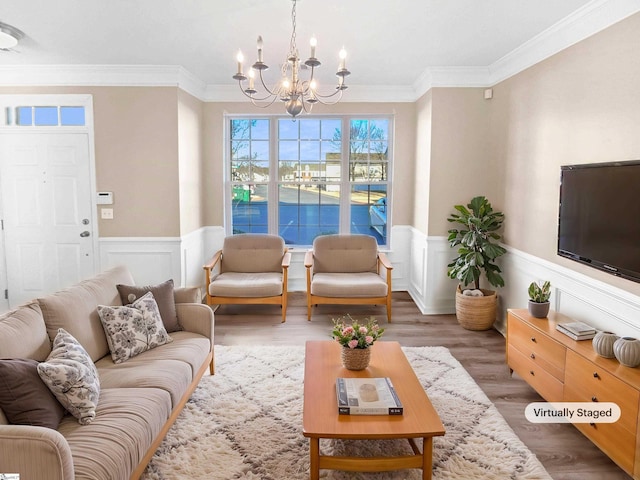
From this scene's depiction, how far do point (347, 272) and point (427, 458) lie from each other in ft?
10.7

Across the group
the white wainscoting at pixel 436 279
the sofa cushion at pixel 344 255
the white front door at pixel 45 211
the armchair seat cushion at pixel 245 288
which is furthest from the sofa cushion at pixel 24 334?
the white wainscoting at pixel 436 279

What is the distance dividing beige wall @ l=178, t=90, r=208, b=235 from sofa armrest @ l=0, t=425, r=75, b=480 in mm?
3515

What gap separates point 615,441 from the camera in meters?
2.25

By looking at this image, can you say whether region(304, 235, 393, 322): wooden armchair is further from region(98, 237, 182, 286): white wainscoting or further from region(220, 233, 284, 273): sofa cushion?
region(98, 237, 182, 286): white wainscoting

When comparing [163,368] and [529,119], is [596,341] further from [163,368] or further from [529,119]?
[163,368]

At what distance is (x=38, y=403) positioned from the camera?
6.18 ft

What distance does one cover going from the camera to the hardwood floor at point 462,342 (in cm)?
245

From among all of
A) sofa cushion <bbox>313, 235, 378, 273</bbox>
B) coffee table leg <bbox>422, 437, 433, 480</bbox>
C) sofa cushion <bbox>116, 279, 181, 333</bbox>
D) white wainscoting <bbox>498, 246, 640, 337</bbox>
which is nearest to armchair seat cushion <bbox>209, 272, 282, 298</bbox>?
sofa cushion <bbox>313, 235, 378, 273</bbox>

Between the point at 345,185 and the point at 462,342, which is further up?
the point at 345,185

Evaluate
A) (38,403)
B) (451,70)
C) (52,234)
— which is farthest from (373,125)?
(38,403)

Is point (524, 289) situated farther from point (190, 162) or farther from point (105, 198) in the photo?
point (105, 198)

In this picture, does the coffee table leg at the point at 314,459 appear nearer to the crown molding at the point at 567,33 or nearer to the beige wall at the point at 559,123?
the beige wall at the point at 559,123

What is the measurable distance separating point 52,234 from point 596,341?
495 centimetres

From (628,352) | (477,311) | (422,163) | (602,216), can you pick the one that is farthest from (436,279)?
(628,352)
